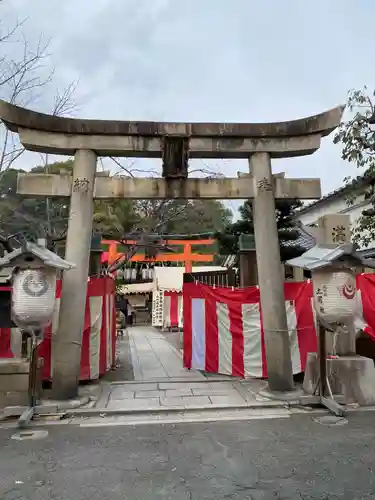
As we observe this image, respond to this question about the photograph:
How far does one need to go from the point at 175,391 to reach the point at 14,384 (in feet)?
9.98

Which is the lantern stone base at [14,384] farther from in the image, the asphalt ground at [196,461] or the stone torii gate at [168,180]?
the asphalt ground at [196,461]

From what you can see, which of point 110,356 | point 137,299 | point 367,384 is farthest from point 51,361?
point 137,299

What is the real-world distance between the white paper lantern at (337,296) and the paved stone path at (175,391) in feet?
6.51

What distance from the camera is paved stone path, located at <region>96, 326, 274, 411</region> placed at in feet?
24.4

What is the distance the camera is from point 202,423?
6.46 metres

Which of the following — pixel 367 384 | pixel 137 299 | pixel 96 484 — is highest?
pixel 137 299

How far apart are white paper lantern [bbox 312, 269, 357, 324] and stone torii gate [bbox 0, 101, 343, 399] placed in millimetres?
1140

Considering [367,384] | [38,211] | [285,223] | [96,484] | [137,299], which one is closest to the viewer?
[96,484]

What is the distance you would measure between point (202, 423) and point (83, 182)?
4941 mm

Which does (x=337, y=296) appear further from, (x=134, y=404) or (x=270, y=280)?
(x=134, y=404)

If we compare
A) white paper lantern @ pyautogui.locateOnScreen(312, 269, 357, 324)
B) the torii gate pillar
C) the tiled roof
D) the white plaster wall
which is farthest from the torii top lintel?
the white plaster wall

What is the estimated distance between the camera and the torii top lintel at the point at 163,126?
315 inches

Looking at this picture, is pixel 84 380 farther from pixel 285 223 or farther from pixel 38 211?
pixel 285 223

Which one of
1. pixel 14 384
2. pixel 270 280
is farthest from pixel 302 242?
pixel 14 384
